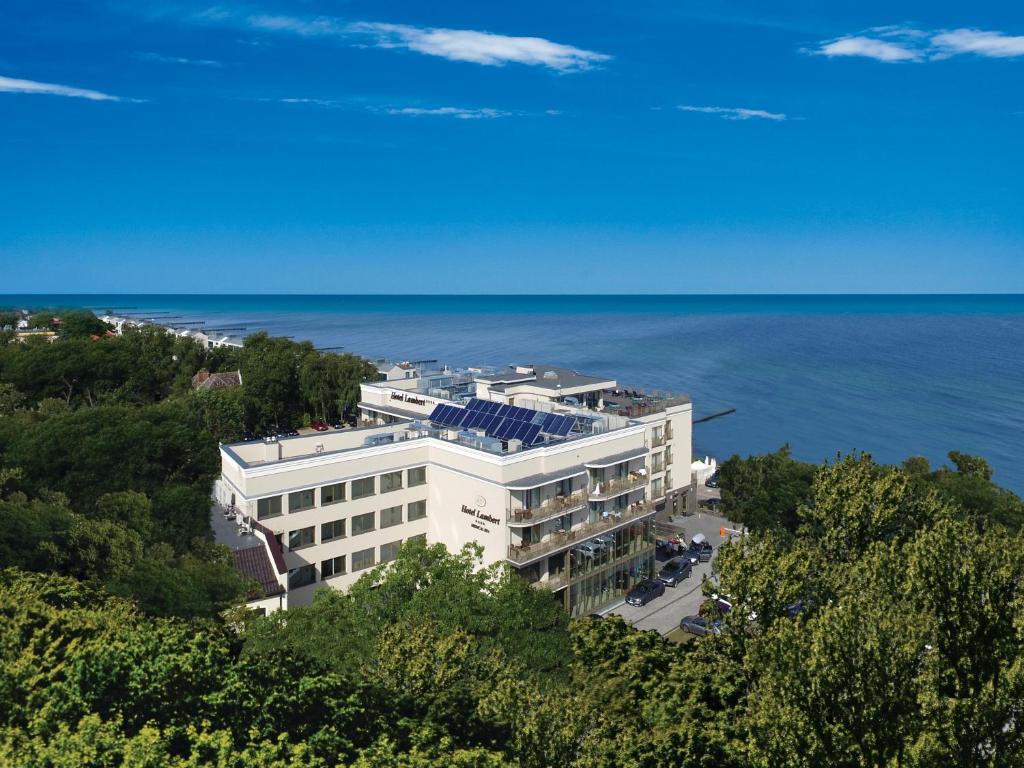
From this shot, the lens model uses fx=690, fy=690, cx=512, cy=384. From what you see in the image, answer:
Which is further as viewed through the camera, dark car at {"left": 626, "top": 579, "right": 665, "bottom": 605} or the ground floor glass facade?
dark car at {"left": 626, "top": 579, "right": 665, "bottom": 605}

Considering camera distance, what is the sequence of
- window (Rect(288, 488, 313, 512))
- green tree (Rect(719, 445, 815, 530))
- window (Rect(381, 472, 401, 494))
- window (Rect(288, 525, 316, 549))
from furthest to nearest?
green tree (Rect(719, 445, 815, 530))
window (Rect(381, 472, 401, 494))
window (Rect(288, 525, 316, 549))
window (Rect(288, 488, 313, 512))

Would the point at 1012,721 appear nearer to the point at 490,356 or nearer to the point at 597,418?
the point at 597,418

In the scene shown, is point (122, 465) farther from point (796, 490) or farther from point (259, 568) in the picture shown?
point (796, 490)

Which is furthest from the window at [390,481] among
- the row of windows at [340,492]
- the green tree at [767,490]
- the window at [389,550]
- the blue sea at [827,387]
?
the blue sea at [827,387]

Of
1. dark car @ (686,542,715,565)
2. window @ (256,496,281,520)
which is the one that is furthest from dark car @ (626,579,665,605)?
window @ (256,496,281,520)

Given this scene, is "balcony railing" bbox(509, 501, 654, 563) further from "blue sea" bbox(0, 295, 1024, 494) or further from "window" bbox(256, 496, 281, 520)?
"blue sea" bbox(0, 295, 1024, 494)

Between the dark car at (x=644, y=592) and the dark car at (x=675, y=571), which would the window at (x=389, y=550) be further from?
the dark car at (x=675, y=571)

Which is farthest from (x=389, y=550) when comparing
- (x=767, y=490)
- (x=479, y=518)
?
(x=767, y=490)

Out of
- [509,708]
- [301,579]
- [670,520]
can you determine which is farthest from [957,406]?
[509,708]
